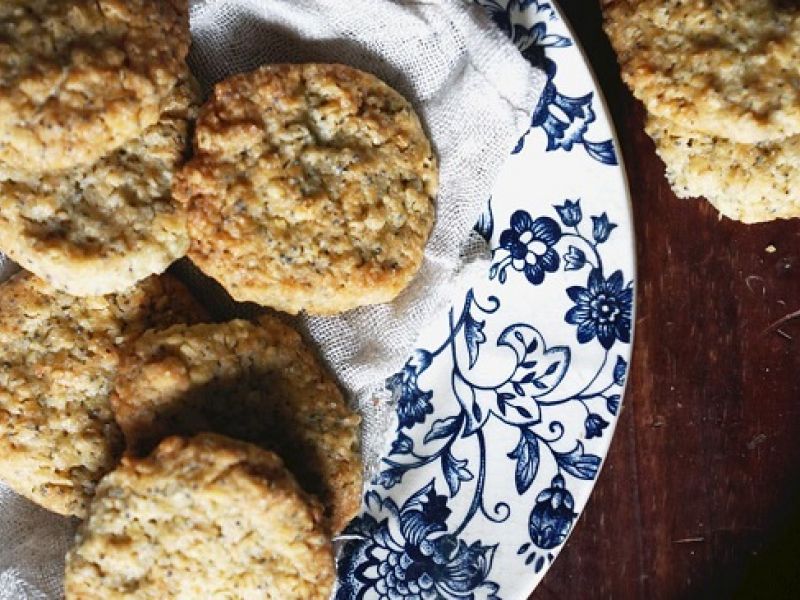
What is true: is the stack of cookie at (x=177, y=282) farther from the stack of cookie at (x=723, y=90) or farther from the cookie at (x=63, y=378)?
the stack of cookie at (x=723, y=90)

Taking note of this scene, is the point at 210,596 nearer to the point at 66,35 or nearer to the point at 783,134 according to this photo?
the point at 66,35

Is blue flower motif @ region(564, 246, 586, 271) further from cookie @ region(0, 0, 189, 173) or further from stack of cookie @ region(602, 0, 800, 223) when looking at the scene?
cookie @ region(0, 0, 189, 173)

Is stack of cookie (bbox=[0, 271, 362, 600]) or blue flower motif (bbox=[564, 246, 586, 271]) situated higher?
blue flower motif (bbox=[564, 246, 586, 271])

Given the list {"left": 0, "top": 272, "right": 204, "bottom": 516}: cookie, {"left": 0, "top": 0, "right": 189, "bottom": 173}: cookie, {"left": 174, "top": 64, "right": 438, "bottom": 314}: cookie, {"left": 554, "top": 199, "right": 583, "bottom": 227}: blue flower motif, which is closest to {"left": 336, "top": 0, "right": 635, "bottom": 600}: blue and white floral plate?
{"left": 554, "top": 199, "right": 583, "bottom": 227}: blue flower motif

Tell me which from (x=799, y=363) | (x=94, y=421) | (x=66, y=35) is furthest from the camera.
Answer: (x=799, y=363)

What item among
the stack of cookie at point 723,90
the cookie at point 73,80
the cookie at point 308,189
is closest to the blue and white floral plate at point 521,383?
the stack of cookie at point 723,90

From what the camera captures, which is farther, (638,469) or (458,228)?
(638,469)

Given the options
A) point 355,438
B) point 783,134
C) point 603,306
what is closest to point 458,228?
point 603,306
